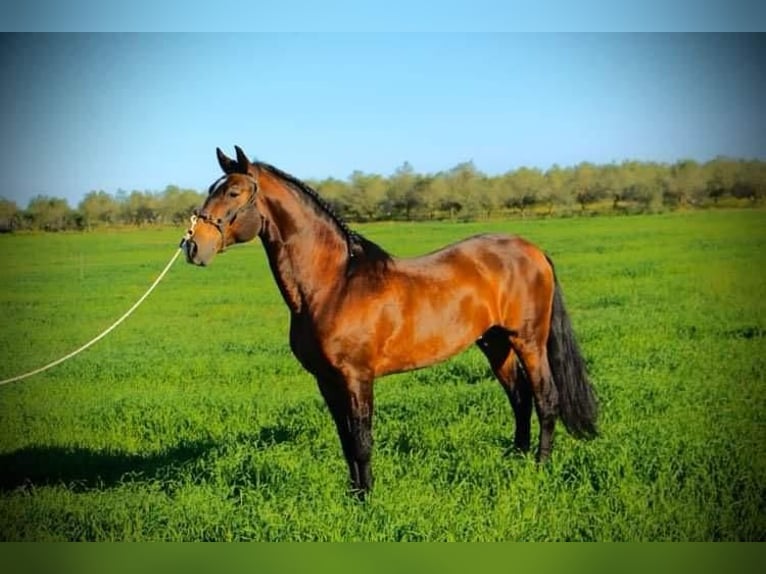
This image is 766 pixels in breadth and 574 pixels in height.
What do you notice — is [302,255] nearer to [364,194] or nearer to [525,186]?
[364,194]

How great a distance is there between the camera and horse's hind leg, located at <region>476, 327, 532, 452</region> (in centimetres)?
397

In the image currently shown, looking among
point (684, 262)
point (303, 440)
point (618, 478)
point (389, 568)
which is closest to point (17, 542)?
point (303, 440)

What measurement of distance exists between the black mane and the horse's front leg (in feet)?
1.68

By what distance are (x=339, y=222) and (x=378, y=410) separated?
1056mm

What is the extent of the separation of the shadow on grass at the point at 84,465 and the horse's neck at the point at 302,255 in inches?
38.6

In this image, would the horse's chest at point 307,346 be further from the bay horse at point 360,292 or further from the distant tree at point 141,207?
the distant tree at point 141,207

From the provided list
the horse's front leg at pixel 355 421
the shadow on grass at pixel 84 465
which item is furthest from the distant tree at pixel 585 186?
the shadow on grass at pixel 84 465

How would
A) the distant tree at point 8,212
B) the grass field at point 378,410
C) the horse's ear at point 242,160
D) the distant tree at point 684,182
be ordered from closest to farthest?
the horse's ear at point 242,160, the grass field at point 378,410, the distant tree at point 8,212, the distant tree at point 684,182

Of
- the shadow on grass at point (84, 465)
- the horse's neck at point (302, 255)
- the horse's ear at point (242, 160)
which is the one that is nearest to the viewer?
the horse's ear at point (242, 160)

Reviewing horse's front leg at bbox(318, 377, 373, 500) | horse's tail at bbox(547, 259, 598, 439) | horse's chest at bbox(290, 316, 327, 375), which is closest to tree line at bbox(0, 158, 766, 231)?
horse's tail at bbox(547, 259, 598, 439)

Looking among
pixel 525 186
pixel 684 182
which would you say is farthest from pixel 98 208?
pixel 684 182

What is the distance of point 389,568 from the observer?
11.8 ft

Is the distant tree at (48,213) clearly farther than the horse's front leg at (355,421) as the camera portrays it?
Yes

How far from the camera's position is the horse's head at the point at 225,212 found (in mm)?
3309
